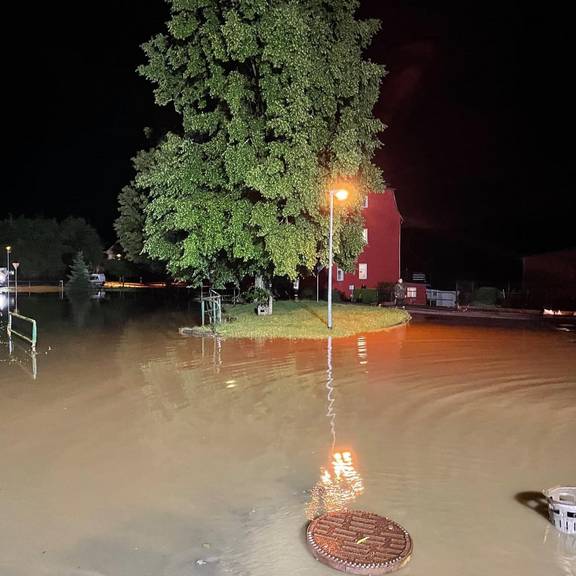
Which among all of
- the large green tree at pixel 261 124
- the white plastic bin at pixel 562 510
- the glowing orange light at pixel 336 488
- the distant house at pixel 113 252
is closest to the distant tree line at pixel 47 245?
the distant house at pixel 113 252

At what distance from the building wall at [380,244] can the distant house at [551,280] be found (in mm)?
9053

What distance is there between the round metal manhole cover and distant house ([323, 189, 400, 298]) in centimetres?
3603

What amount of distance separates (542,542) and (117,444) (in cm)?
515

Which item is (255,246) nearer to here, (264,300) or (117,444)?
(264,300)

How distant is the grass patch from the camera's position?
19750 millimetres

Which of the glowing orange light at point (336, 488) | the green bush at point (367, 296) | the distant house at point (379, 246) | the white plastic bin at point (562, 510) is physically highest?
the distant house at point (379, 246)

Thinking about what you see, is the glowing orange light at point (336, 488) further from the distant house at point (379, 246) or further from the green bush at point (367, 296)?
the distant house at point (379, 246)

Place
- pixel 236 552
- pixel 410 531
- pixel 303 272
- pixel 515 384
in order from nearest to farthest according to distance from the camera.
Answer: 1. pixel 236 552
2. pixel 410 531
3. pixel 515 384
4. pixel 303 272

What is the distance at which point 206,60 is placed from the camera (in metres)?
21.2

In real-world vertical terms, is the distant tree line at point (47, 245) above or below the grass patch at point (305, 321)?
above

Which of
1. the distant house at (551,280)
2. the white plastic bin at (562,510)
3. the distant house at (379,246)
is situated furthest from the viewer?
the distant house at (379,246)

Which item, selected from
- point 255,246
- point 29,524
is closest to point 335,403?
point 29,524

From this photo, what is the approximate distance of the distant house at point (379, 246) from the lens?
41.8 m

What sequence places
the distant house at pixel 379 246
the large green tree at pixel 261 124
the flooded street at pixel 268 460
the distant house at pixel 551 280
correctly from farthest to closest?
the distant house at pixel 379 246 → the distant house at pixel 551 280 → the large green tree at pixel 261 124 → the flooded street at pixel 268 460
